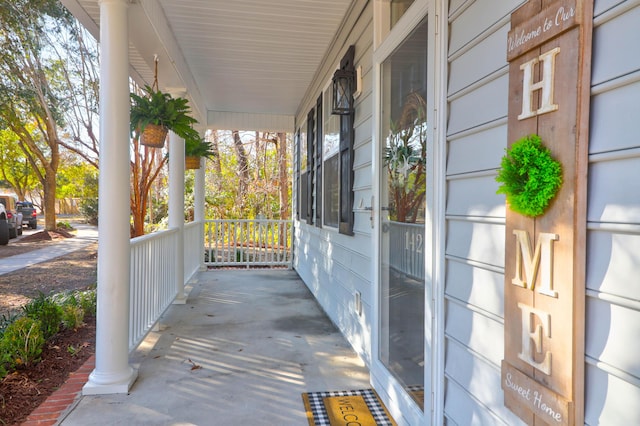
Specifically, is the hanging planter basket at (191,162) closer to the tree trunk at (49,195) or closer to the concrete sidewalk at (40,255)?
the concrete sidewalk at (40,255)

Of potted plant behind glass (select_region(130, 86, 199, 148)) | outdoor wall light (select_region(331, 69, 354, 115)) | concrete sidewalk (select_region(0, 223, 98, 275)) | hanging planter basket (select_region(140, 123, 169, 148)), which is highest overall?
outdoor wall light (select_region(331, 69, 354, 115))

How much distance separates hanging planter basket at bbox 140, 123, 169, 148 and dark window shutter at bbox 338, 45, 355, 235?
146 centimetres

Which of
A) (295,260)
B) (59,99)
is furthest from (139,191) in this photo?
(59,99)

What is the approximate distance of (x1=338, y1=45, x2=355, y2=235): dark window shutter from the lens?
322 cm

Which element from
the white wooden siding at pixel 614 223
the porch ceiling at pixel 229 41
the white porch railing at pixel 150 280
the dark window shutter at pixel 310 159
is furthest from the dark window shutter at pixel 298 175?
the white wooden siding at pixel 614 223

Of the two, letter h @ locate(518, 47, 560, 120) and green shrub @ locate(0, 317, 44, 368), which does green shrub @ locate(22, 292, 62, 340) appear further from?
letter h @ locate(518, 47, 560, 120)

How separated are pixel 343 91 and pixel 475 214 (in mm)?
2254

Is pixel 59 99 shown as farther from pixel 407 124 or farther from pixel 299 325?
pixel 407 124

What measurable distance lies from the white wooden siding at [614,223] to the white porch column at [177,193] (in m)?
4.27

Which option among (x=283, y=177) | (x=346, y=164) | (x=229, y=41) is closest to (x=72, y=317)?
(x=346, y=164)


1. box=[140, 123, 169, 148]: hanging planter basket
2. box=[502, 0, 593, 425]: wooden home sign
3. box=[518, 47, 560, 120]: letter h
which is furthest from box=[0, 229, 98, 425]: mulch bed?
box=[518, 47, 560, 120]: letter h

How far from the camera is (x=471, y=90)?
1.49m

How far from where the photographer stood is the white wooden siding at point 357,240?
2.82m

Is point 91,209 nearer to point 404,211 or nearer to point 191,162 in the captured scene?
point 191,162
